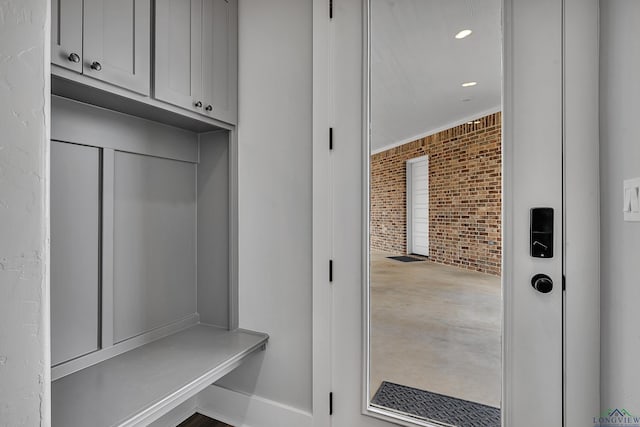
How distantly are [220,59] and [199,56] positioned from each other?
0.15 m

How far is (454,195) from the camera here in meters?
1.43

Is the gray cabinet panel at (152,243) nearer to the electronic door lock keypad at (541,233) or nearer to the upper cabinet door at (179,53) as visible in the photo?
the upper cabinet door at (179,53)

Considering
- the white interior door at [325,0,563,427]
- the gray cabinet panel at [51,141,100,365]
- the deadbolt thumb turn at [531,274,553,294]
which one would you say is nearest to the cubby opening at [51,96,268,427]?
the gray cabinet panel at [51,141,100,365]

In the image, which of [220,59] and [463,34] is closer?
[463,34]

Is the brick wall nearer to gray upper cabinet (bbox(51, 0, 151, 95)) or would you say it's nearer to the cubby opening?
the cubby opening

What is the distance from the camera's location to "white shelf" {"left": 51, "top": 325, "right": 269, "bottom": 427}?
1188 millimetres

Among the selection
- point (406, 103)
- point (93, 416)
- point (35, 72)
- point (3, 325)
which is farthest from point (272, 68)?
point (93, 416)

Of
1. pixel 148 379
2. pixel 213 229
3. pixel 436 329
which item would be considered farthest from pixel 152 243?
pixel 436 329

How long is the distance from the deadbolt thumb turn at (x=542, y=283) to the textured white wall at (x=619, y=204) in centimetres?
16

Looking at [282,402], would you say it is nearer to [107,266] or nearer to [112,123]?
[107,266]

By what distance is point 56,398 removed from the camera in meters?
1.26

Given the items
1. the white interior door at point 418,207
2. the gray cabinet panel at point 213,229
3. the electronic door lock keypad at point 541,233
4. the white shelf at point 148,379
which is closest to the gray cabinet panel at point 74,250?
the white shelf at point 148,379

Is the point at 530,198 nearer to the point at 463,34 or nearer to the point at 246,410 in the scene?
the point at 463,34

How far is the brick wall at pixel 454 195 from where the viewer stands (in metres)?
1.34
